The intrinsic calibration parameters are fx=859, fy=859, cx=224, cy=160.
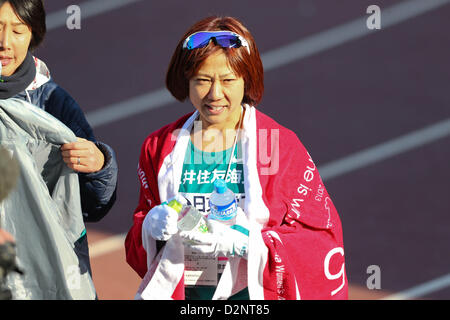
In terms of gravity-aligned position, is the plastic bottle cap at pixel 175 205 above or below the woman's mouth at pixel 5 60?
below

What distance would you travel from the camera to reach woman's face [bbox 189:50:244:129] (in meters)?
3.12

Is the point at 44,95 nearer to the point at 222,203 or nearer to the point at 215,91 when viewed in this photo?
the point at 215,91

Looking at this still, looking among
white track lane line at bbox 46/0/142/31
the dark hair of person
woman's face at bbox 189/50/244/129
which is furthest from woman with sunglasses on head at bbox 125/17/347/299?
white track lane line at bbox 46/0/142/31

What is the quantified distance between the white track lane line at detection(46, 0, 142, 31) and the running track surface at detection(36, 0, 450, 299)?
21mm

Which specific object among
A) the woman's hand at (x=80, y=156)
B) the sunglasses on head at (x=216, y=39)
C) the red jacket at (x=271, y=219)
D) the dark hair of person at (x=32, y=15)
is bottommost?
the red jacket at (x=271, y=219)

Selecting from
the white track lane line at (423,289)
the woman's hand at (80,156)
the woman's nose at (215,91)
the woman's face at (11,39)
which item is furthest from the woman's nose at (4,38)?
the white track lane line at (423,289)

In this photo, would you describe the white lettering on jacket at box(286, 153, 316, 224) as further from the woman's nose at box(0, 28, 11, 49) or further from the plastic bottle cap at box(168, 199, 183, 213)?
the woman's nose at box(0, 28, 11, 49)

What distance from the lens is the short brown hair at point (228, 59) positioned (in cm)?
312

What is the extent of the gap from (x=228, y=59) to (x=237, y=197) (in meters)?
0.51

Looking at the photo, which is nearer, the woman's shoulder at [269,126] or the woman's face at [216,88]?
the woman's face at [216,88]

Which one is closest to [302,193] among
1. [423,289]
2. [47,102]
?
[47,102]

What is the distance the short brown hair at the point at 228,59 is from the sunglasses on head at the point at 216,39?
1 centimetres

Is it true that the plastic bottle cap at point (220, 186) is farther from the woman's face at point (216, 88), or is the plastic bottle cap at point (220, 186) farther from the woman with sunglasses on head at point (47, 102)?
the woman with sunglasses on head at point (47, 102)
